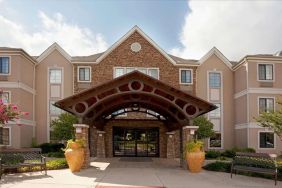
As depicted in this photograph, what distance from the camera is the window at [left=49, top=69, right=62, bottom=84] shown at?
95.4 ft

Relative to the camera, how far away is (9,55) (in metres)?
26.2

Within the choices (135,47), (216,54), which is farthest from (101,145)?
(216,54)

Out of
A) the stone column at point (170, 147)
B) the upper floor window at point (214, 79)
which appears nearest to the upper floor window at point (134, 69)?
the upper floor window at point (214, 79)

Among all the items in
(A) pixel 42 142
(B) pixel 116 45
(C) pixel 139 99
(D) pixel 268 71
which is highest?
(B) pixel 116 45

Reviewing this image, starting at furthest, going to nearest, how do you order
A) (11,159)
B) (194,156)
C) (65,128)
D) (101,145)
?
(101,145) < (65,128) < (194,156) < (11,159)

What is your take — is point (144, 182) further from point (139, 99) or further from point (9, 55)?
point (9, 55)

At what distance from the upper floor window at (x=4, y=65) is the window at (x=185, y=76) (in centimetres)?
1511

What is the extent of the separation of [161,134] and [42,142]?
10.8 meters

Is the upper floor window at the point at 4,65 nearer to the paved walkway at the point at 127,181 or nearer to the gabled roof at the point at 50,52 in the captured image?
the gabled roof at the point at 50,52

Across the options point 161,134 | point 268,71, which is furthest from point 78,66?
point 268,71

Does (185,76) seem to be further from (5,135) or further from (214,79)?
(5,135)

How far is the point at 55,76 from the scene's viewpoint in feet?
96.0

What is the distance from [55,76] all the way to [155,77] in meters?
9.28

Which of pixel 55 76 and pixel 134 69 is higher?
pixel 134 69
